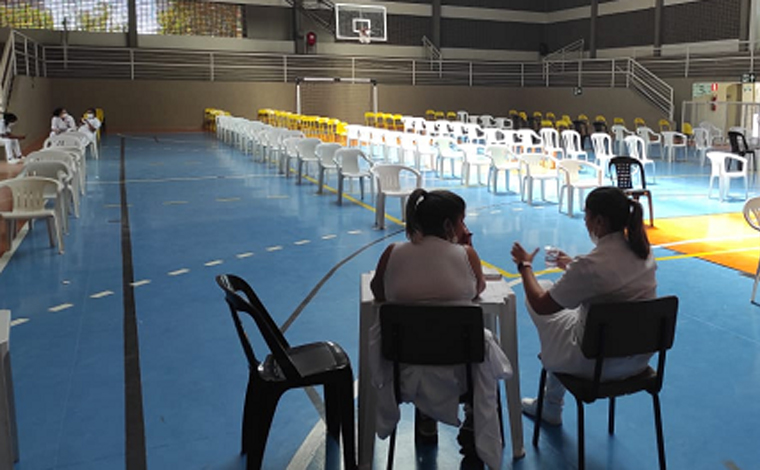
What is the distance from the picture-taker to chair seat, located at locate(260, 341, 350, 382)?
3.21 meters

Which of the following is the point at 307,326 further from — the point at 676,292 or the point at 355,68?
the point at 355,68

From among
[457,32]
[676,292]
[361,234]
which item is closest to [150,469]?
[676,292]

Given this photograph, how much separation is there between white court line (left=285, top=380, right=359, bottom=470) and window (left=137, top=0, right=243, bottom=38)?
90.5 ft

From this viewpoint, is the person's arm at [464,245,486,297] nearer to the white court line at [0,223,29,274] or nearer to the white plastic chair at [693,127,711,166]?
the white court line at [0,223,29,274]

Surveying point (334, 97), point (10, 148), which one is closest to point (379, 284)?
point (10, 148)

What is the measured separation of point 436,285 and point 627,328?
0.81 meters

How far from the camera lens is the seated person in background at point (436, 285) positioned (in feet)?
9.80

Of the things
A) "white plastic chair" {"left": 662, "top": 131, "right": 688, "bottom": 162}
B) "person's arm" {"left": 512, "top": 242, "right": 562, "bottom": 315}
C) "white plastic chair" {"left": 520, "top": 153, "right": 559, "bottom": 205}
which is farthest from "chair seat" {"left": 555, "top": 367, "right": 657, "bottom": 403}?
"white plastic chair" {"left": 662, "top": 131, "right": 688, "bottom": 162}

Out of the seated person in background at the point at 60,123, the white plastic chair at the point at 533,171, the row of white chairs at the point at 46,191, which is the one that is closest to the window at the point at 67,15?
the seated person in background at the point at 60,123

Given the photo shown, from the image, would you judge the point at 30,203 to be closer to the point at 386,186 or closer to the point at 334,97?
the point at 386,186

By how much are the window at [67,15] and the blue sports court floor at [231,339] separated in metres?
19.1

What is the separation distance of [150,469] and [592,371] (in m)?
2.09

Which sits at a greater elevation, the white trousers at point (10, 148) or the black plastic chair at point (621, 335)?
the white trousers at point (10, 148)

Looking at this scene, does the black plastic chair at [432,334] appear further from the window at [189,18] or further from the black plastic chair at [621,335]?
the window at [189,18]
